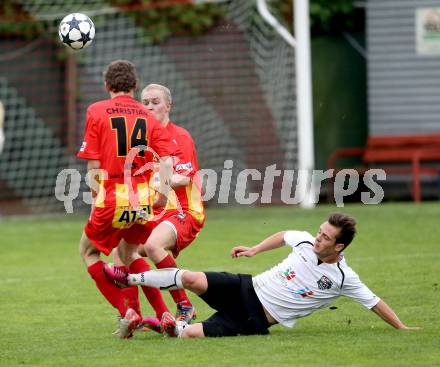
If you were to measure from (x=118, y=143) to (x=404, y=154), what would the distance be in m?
12.6

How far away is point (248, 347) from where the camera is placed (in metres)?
7.12

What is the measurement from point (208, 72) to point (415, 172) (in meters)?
4.27

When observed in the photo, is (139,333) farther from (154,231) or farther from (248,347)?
(248,347)

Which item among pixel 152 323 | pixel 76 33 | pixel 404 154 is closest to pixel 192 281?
pixel 152 323

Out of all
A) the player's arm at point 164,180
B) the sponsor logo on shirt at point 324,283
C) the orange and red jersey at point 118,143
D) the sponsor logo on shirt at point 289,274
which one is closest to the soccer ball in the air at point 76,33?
the orange and red jersey at point 118,143

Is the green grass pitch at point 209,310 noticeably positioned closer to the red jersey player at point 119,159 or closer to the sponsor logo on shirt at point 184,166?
the red jersey player at point 119,159

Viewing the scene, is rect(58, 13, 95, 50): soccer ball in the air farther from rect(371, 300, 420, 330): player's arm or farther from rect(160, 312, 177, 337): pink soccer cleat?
rect(371, 300, 420, 330): player's arm

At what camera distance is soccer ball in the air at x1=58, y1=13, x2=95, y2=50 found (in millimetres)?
9203

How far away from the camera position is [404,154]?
19688 mm

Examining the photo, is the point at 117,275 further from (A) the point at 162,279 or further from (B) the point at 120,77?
Answer: (B) the point at 120,77

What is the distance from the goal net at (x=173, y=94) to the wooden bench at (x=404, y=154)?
1877 mm

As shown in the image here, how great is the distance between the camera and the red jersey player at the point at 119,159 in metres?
7.78

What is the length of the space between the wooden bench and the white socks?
12367 mm

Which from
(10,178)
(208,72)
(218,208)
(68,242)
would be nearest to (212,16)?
(208,72)
